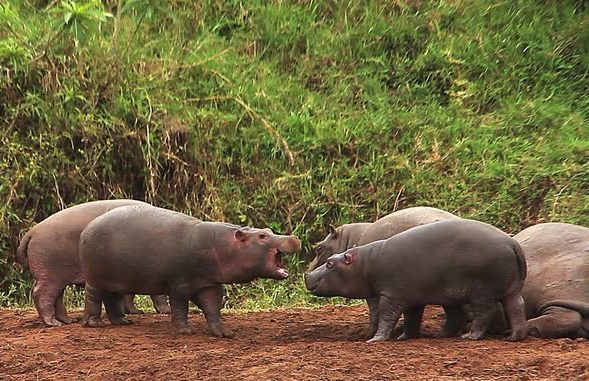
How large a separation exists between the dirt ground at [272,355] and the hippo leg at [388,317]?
0.63ft

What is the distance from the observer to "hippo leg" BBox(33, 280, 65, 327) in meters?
8.33

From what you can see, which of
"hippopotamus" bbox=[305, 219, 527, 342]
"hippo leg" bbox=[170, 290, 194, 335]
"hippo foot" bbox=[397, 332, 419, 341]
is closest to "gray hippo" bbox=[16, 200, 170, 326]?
"hippo leg" bbox=[170, 290, 194, 335]

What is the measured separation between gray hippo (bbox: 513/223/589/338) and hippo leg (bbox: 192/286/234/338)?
209 cm

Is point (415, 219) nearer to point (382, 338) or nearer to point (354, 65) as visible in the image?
point (382, 338)

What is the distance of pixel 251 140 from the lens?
11.7 m

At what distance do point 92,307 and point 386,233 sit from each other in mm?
2308

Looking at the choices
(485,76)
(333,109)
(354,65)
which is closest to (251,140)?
(333,109)

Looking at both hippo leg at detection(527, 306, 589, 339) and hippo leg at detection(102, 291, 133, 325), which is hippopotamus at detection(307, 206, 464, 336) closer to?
hippo leg at detection(527, 306, 589, 339)

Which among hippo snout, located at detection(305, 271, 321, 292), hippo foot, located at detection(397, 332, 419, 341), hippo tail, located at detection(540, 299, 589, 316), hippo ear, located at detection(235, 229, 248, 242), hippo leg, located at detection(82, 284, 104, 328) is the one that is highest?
hippo ear, located at detection(235, 229, 248, 242)

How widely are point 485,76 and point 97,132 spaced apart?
4.48m

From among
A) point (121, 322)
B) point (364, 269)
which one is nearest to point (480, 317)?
point (364, 269)

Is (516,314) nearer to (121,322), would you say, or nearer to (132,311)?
(121,322)

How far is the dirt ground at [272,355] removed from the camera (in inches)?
227

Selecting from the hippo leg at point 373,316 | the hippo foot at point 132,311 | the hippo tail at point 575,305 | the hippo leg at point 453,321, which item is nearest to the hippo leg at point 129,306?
the hippo foot at point 132,311
